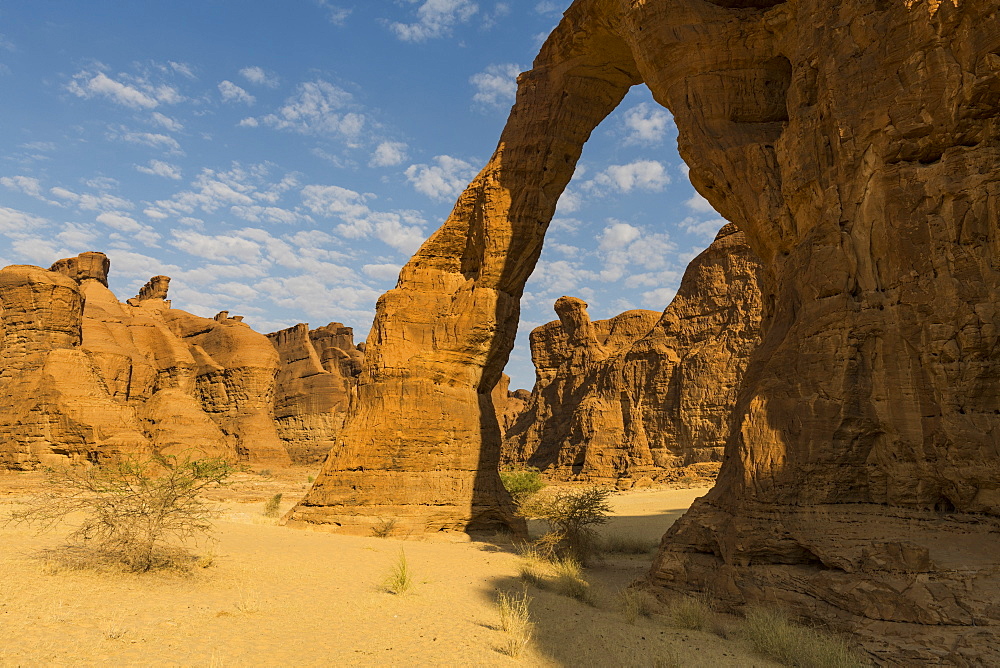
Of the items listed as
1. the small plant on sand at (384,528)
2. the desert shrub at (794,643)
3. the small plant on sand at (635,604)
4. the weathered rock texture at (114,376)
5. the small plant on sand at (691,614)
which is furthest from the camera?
the weathered rock texture at (114,376)

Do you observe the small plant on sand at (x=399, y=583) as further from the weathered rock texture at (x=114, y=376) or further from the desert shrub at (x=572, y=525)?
the weathered rock texture at (x=114, y=376)

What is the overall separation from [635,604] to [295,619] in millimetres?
3833

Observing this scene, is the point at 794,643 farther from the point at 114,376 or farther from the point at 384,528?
the point at 114,376

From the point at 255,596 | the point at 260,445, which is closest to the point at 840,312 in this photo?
the point at 255,596

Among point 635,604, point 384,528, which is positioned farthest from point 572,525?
point 635,604

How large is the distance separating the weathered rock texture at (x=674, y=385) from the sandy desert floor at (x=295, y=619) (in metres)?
23.5

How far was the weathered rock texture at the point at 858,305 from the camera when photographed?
595cm

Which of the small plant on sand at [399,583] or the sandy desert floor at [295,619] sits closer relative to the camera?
the sandy desert floor at [295,619]

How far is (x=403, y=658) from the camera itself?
5.03m

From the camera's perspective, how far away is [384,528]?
13.6 m

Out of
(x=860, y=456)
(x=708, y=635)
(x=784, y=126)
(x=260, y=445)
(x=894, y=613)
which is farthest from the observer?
(x=260, y=445)

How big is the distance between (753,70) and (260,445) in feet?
136

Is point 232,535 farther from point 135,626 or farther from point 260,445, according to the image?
point 260,445

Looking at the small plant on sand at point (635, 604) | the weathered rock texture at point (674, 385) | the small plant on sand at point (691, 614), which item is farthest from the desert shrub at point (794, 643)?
the weathered rock texture at point (674, 385)
